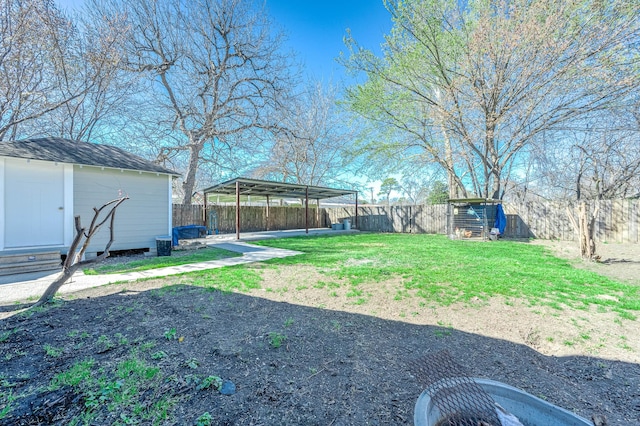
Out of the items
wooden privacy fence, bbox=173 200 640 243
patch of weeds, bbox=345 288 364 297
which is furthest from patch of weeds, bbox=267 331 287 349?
wooden privacy fence, bbox=173 200 640 243

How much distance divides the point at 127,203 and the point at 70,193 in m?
1.12

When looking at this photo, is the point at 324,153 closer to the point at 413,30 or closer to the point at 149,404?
the point at 413,30

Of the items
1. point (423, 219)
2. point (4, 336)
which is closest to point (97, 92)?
point (4, 336)

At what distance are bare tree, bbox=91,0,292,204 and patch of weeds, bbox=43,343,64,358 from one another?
11.7m

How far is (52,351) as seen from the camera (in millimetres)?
2080

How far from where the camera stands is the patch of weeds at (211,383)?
174 cm

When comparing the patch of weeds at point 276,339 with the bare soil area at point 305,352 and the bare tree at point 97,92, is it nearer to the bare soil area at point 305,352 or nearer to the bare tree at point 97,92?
the bare soil area at point 305,352

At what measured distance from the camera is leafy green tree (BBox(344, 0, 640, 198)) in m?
7.83

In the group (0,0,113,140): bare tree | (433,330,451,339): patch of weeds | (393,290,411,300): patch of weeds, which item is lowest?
(433,330,451,339): patch of weeds

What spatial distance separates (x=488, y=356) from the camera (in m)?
2.21

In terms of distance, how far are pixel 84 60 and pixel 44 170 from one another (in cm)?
431

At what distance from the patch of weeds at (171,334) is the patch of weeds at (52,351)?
72cm

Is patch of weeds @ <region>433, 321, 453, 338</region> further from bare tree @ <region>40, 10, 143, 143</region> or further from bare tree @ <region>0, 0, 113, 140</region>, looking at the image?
bare tree @ <region>40, 10, 143, 143</region>

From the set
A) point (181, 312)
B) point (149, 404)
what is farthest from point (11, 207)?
point (149, 404)
